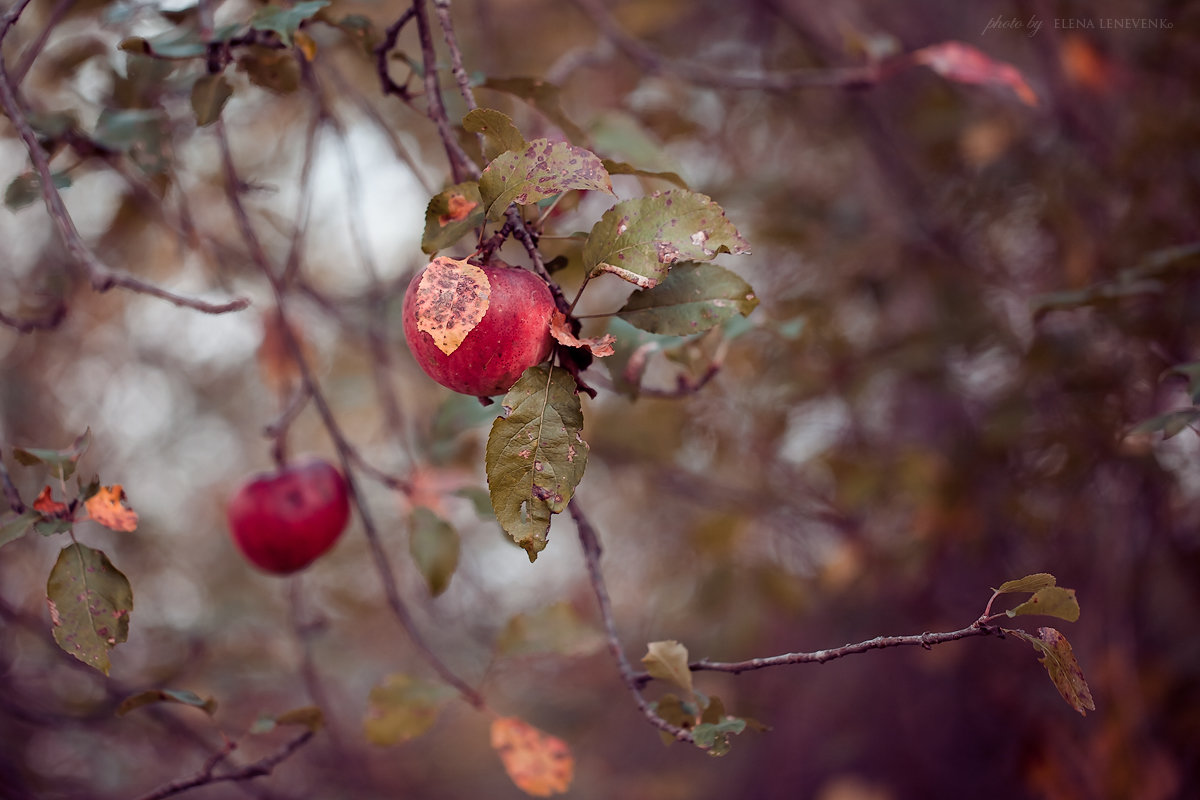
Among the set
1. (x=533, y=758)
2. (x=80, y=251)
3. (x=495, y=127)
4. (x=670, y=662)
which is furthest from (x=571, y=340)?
(x=533, y=758)

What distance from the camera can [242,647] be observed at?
64.2 inches

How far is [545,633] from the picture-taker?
37.5 inches

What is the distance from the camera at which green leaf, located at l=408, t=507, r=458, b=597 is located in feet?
2.91

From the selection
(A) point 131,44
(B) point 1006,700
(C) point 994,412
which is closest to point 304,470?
(A) point 131,44

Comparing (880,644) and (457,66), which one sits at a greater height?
(457,66)

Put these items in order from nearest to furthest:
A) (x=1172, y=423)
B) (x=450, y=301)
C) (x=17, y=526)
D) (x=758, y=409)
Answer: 1. (x=450, y=301)
2. (x=17, y=526)
3. (x=1172, y=423)
4. (x=758, y=409)

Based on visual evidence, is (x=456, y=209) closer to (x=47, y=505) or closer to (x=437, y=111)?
(x=437, y=111)

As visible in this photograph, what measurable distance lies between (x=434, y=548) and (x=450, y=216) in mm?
438

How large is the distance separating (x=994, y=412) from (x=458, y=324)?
4.09 feet

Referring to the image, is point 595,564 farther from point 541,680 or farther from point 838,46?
point 541,680

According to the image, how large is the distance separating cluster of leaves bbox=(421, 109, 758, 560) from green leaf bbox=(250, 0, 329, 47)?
22cm

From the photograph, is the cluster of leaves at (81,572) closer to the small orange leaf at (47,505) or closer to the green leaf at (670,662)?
the small orange leaf at (47,505)

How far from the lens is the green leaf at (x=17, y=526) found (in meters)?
0.60

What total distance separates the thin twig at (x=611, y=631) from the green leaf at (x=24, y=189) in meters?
0.63
